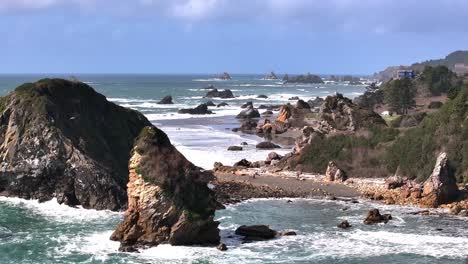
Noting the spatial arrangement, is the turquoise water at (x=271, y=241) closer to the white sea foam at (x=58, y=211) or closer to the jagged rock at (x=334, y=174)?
the white sea foam at (x=58, y=211)

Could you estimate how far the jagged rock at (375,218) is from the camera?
1593 inches

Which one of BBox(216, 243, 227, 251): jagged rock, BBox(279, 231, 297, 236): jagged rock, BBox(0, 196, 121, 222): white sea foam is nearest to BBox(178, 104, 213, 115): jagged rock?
BBox(0, 196, 121, 222): white sea foam

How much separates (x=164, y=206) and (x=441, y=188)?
71.9 ft

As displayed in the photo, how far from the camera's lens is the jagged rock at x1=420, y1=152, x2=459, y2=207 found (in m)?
45.4

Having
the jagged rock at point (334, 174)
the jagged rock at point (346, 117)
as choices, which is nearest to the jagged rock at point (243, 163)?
the jagged rock at point (334, 174)

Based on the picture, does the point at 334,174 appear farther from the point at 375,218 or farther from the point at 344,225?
the point at 344,225

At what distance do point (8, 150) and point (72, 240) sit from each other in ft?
52.9

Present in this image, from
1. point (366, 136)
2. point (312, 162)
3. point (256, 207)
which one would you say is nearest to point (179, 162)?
point (256, 207)

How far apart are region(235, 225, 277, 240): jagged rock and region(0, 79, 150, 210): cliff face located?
1107 cm

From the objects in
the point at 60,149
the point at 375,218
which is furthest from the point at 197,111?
the point at 375,218

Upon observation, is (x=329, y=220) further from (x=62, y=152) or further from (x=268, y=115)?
(x=268, y=115)

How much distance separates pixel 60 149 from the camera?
1892 inches

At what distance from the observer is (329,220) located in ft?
136

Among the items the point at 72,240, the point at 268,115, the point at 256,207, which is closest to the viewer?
the point at 72,240
